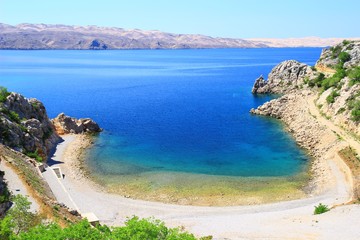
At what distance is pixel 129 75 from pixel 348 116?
13646 centimetres

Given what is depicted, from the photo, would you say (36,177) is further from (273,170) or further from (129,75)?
(129,75)

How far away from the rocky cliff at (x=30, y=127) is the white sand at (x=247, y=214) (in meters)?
10.2

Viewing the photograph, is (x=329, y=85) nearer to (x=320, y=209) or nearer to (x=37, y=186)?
(x=320, y=209)

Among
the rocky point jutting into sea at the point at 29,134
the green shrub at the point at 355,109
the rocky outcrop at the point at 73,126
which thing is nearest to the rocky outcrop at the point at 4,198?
the rocky point jutting into sea at the point at 29,134

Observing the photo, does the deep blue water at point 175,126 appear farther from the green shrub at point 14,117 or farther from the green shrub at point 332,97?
the green shrub at point 14,117

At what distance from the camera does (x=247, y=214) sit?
156 feet

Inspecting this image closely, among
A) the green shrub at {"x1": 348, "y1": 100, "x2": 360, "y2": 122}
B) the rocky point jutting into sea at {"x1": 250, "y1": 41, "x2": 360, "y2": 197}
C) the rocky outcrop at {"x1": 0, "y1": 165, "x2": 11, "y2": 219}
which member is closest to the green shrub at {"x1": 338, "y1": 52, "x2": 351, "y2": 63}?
the rocky point jutting into sea at {"x1": 250, "y1": 41, "x2": 360, "y2": 197}

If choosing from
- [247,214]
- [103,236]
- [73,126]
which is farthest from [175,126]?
[103,236]

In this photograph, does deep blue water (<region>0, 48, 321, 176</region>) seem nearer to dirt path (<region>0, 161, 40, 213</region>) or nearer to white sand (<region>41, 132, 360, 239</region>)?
white sand (<region>41, 132, 360, 239</region>)

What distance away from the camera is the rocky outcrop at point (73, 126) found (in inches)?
3337

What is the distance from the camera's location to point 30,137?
217 feet

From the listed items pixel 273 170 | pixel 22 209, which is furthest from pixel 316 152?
pixel 22 209

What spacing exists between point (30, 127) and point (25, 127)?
4.31 feet

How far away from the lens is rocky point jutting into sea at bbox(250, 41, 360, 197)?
74062 millimetres
